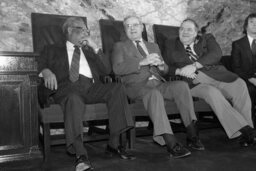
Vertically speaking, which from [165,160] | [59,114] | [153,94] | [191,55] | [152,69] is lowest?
[165,160]

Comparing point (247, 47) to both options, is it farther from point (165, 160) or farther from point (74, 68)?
point (74, 68)

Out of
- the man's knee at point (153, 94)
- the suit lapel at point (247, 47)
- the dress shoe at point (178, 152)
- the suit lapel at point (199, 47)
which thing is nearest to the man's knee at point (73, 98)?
the man's knee at point (153, 94)

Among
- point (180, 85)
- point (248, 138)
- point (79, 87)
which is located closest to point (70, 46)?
point (79, 87)

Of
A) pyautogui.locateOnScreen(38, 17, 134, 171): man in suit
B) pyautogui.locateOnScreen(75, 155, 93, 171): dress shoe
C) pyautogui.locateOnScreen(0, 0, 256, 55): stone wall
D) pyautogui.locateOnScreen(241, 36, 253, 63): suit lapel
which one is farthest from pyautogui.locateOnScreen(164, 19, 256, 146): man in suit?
pyautogui.locateOnScreen(75, 155, 93, 171): dress shoe

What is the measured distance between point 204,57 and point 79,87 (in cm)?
111

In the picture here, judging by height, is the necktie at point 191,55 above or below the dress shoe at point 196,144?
above

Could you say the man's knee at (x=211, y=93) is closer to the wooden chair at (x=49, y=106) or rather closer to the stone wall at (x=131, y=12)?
the wooden chair at (x=49, y=106)

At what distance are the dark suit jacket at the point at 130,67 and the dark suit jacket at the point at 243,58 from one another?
30.6 inches

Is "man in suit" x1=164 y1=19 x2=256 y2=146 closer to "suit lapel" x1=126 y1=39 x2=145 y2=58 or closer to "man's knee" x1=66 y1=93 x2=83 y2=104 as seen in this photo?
"suit lapel" x1=126 y1=39 x2=145 y2=58

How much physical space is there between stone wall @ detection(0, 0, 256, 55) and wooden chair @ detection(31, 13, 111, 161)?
0.92 feet

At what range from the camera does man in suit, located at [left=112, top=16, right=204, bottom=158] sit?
208 cm

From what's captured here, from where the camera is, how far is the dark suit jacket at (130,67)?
7.70 ft

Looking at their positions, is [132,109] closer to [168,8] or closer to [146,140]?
[146,140]

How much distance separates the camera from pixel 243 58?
2.92m
